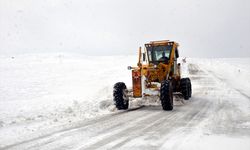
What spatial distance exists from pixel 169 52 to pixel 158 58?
1.72ft

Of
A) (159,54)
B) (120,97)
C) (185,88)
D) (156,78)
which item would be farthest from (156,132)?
(185,88)

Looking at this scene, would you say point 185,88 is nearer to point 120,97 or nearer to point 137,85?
point 137,85

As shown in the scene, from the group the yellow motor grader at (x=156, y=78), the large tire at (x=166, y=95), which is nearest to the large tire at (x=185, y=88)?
the yellow motor grader at (x=156, y=78)

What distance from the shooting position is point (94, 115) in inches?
422

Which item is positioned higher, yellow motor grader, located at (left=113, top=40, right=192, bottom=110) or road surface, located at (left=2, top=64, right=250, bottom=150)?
yellow motor grader, located at (left=113, top=40, right=192, bottom=110)

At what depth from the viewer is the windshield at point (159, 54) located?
555 inches

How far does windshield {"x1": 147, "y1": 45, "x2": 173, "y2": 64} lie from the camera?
46.2 ft

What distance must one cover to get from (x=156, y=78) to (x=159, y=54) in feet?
4.41

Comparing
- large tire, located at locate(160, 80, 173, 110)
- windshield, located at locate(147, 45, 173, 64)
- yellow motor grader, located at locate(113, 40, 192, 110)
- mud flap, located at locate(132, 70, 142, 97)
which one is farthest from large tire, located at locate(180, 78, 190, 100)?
large tire, located at locate(160, 80, 173, 110)

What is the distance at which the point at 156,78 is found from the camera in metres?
13.3

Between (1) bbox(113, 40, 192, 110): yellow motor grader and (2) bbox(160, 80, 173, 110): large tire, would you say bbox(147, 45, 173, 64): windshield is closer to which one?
(1) bbox(113, 40, 192, 110): yellow motor grader

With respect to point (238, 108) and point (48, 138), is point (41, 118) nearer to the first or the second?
point (48, 138)

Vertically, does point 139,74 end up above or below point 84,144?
above

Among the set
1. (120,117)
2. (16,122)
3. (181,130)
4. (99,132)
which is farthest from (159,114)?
(16,122)
